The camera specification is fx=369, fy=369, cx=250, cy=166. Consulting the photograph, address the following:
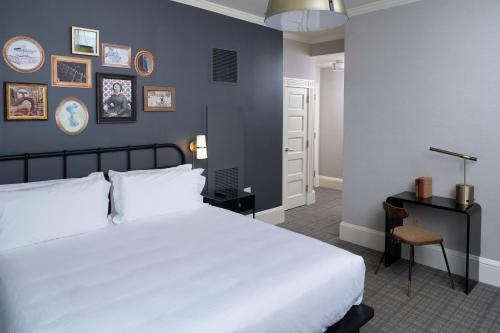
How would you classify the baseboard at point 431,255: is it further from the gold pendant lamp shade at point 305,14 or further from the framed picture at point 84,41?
the framed picture at point 84,41

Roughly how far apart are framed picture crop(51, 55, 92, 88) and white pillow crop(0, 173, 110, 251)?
90cm

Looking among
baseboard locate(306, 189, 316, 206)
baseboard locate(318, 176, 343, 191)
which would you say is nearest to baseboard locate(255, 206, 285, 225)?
baseboard locate(306, 189, 316, 206)

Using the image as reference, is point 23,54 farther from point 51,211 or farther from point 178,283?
point 178,283

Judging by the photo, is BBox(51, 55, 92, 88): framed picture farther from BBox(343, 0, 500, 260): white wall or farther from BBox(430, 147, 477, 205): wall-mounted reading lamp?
BBox(430, 147, 477, 205): wall-mounted reading lamp

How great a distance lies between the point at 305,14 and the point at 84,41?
81.0 inches

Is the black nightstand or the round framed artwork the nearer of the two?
the round framed artwork

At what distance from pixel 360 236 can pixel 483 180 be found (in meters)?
1.50

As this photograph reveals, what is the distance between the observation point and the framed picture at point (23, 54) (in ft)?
9.32

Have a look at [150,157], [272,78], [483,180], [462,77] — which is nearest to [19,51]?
[150,157]

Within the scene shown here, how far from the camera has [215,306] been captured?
1719 mm

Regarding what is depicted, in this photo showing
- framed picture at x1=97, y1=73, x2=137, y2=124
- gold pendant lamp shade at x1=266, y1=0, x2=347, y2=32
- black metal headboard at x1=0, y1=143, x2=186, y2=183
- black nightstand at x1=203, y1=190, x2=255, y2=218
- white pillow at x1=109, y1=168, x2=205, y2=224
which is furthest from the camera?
black nightstand at x1=203, y1=190, x2=255, y2=218

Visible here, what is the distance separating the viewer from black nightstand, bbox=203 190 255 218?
394 centimetres

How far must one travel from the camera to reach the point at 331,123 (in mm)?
7582

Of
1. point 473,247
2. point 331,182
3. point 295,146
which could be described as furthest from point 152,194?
point 331,182
